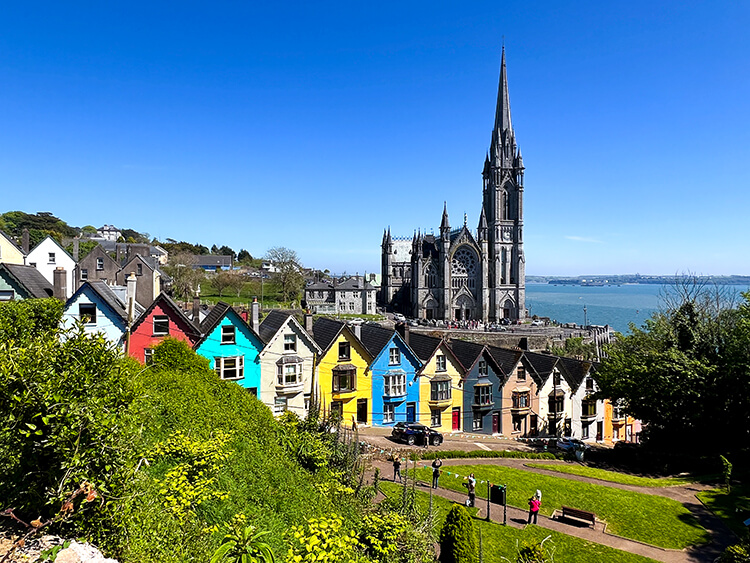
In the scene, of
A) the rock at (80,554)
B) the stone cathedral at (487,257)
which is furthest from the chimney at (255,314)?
the stone cathedral at (487,257)

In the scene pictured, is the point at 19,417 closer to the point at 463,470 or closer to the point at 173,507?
the point at 173,507

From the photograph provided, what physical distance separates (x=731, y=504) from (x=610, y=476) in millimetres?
5596

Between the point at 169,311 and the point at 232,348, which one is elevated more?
the point at 169,311

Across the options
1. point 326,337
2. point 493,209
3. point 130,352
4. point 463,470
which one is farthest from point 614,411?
point 493,209

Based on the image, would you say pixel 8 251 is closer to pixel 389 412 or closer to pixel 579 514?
pixel 389 412

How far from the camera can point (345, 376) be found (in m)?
33.8

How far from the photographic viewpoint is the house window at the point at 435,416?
35822 mm

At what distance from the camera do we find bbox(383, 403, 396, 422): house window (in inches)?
1378

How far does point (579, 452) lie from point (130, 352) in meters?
31.6

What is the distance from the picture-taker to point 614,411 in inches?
1726

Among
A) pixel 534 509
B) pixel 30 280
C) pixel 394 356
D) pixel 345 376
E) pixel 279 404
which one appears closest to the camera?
pixel 534 509

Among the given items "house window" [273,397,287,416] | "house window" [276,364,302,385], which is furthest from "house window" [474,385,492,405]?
"house window" [273,397,287,416]

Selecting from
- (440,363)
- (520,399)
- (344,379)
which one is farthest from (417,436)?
(520,399)

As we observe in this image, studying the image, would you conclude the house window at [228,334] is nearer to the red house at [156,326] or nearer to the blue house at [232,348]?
the blue house at [232,348]
